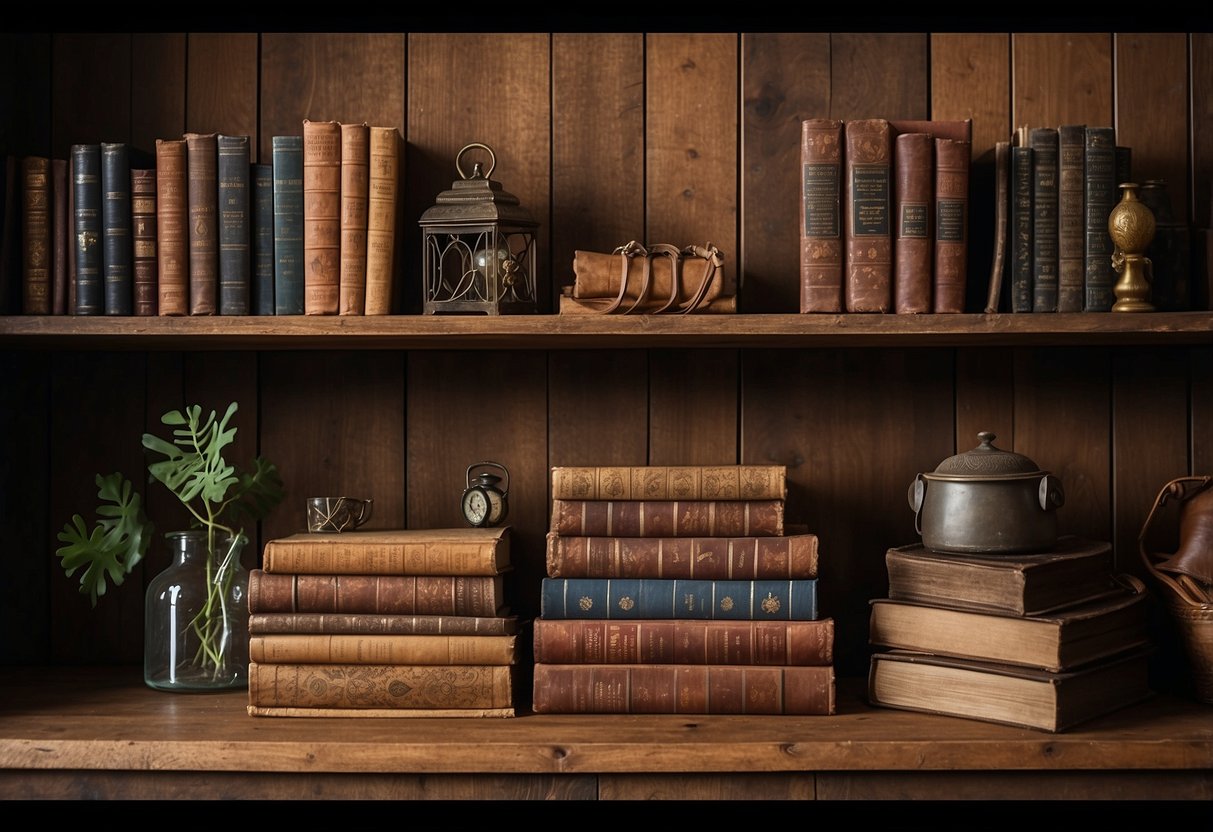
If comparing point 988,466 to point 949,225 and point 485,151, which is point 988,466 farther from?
point 485,151

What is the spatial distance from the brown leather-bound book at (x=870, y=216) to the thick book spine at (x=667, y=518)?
310mm

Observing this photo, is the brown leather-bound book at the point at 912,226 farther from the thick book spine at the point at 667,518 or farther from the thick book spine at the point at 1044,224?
the thick book spine at the point at 667,518

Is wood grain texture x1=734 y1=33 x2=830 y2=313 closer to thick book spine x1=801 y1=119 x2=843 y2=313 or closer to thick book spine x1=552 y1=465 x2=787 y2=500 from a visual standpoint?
thick book spine x1=801 y1=119 x2=843 y2=313

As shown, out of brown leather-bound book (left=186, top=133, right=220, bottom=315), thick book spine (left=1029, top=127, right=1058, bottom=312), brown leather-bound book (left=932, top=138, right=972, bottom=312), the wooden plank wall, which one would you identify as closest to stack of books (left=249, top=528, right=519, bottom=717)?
the wooden plank wall

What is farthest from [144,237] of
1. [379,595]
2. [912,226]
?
[912,226]

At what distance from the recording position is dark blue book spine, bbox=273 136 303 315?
1.69 meters

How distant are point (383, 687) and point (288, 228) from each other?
65cm

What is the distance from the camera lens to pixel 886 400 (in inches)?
73.4

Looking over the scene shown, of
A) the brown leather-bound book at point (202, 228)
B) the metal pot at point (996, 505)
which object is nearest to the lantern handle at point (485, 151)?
the brown leather-bound book at point (202, 228)

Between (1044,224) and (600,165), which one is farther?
(600,165)

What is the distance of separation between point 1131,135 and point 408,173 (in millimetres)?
1104

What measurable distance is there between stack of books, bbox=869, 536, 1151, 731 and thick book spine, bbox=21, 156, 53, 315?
124 centimetres

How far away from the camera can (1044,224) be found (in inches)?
65.2
